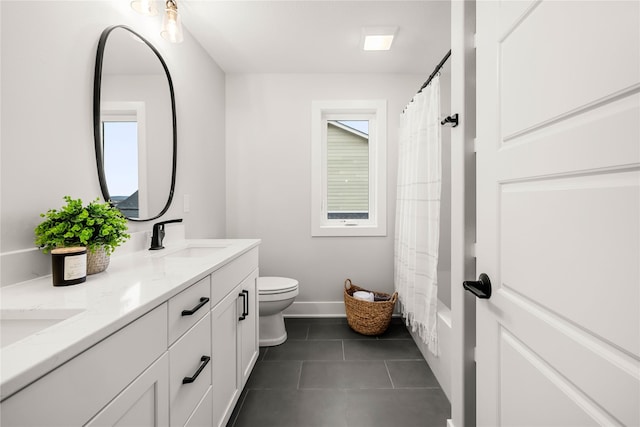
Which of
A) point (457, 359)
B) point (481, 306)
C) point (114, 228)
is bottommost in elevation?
point (457, 359)

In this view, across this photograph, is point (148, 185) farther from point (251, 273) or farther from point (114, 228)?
point (251, 273)

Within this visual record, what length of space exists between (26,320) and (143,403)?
36 cm

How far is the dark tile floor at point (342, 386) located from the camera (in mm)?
1521

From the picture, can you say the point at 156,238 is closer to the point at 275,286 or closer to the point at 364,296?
the point at 275,286

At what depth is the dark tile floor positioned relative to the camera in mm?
1521

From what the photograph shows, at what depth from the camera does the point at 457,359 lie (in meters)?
1.21

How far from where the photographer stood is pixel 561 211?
639 mm

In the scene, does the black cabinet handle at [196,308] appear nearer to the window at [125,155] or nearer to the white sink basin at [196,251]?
the white sink basin at [196,251]

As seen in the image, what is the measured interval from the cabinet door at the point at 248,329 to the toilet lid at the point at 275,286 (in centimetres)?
23

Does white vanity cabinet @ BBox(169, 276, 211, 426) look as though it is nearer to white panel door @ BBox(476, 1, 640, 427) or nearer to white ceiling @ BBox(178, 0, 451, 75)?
white panel door @ BBox(476, 1, 640, 427)

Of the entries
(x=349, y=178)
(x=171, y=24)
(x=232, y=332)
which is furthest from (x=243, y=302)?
(x=349, y=178)

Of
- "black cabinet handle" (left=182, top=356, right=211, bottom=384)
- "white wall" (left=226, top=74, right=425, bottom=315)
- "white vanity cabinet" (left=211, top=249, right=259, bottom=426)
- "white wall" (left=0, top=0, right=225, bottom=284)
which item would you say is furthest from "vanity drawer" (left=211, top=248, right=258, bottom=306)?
"white wall" (left=226, top=74, right=425, bottom=315)

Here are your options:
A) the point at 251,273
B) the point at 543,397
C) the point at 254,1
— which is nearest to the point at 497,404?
the point at 543,397

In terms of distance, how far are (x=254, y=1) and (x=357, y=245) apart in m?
2.11
